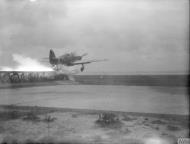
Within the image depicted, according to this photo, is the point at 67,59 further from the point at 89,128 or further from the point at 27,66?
the point at 89,128

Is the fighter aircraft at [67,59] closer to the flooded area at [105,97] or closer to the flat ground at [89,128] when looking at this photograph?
the flooded area at [105,97]

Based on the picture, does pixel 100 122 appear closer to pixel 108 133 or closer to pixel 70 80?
pixel 108 133

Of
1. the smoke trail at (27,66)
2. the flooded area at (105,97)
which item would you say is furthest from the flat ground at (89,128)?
the smoke trail at (27,66)

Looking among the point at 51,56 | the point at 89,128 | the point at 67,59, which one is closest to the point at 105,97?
the point at 89,128

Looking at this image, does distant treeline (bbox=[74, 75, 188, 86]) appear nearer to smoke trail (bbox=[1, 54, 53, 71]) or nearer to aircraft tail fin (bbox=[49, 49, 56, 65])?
aircraft tail fin (bbox=[49, 49, 56, 65])

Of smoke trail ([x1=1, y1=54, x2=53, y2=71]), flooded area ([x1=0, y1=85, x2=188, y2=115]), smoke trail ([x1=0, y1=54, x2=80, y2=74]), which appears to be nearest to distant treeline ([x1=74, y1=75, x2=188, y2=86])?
flooded area ([x1=0, y1=85, x2=188, y2=115])

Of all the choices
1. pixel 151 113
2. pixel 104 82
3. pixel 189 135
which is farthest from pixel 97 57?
pixel 189 135
